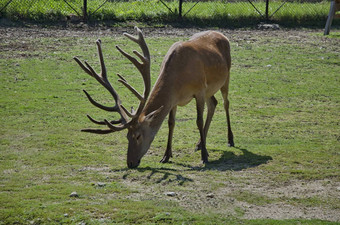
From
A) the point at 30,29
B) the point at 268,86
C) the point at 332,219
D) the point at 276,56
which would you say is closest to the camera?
the point at 332,219

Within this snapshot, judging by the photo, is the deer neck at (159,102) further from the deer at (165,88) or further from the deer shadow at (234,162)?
the deer shadow at (234,162)

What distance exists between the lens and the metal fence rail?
23844 mm

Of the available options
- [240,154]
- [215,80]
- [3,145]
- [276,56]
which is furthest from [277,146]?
[276,56]

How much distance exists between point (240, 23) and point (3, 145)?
Answer: 55.9ft

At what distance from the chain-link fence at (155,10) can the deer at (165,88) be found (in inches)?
557

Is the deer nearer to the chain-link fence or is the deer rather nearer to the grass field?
the grass field

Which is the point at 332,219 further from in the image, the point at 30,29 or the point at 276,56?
the point at 30,29

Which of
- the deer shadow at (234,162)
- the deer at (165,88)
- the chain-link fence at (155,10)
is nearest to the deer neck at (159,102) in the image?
the deer at (165,88)

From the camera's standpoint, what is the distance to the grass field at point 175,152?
7.46 m

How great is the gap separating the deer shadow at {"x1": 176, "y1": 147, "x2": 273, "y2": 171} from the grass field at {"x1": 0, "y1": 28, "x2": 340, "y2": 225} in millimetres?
18

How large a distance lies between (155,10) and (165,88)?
16.6 meters

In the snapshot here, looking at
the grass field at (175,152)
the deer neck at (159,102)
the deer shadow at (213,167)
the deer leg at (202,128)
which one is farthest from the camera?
the deer leg at (202,128)

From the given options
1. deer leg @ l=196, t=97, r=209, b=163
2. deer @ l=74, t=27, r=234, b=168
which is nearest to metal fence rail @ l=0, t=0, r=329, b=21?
deer @ l=74, t=27, r=234, b=168

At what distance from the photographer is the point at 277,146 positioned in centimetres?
1073
